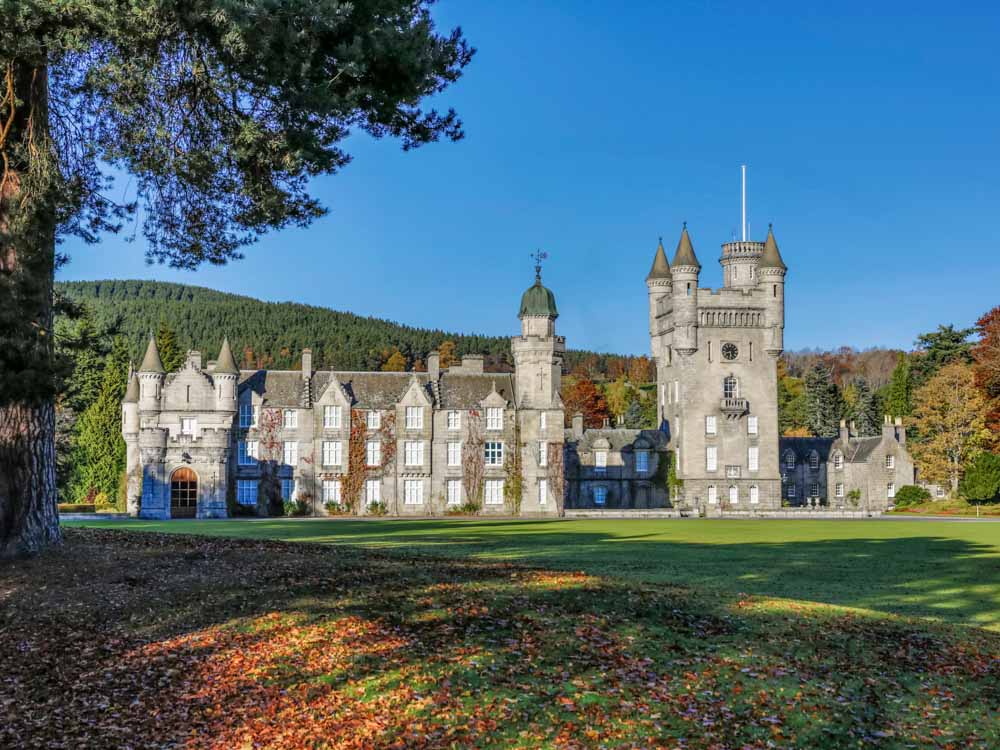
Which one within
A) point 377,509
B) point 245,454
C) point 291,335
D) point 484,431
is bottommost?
point 377,509

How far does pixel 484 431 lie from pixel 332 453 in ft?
30.4

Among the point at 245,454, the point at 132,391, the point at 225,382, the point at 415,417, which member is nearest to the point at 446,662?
the point at 225,382

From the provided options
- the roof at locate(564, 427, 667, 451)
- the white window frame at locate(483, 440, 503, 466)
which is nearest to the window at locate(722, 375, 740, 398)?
the roof at locate(564, 427, 667, 451)

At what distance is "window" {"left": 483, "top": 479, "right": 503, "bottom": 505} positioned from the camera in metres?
62.6

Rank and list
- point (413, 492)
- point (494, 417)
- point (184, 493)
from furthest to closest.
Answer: point (494, 417)
point (413, 492)
point (184, 493)

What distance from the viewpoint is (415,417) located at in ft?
205

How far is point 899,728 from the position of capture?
10398 millimetres

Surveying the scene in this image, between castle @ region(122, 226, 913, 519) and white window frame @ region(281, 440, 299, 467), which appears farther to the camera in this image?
white window frame @ region(281, 440, 299, 467)

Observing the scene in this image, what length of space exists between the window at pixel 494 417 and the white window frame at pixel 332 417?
29.4 feet

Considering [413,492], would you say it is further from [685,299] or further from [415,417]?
[685,299]

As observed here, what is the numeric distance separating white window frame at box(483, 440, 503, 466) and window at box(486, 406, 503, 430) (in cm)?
104

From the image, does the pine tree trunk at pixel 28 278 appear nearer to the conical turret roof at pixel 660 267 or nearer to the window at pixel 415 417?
the window at pixel 415 417

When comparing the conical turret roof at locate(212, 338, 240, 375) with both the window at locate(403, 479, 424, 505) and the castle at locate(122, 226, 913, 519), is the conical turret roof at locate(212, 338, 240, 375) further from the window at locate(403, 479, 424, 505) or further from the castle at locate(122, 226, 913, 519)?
the window at locate(403, 479, 424, 505)

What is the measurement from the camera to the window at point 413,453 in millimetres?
62188
